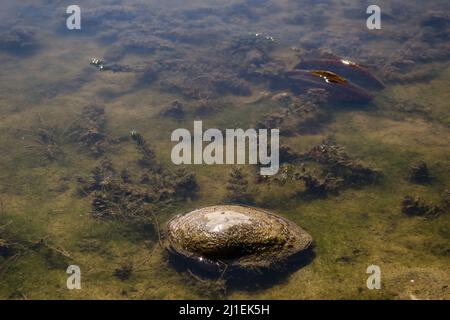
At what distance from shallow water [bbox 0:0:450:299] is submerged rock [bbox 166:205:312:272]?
0.34 meters

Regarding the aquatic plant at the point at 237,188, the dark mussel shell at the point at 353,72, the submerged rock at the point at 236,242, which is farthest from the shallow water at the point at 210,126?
the dark mussel shell at the point at 353,72

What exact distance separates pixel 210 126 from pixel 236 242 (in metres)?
6.16

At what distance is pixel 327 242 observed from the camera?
661 centimetres

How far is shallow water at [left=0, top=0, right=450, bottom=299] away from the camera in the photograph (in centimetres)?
608

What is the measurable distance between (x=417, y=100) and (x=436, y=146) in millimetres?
3225

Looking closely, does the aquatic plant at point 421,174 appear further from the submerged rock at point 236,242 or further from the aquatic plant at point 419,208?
the submerged rock at point 236,242

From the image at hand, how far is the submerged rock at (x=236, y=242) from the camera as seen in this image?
589 centimetres

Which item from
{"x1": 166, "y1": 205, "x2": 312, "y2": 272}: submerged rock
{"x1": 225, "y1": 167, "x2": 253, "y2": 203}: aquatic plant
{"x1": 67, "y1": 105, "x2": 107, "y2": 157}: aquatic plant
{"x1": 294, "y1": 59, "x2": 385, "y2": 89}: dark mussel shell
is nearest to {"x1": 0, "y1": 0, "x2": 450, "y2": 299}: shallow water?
{"x1": 67, "y1": 105, "x2": 107, "y2": 157}: aquatic plant

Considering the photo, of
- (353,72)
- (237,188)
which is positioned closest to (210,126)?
(237,188)

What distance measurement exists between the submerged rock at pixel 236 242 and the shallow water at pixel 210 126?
1.13ft

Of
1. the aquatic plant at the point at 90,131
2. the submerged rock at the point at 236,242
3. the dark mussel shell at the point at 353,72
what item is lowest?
the submerged rock at the point at 236,242

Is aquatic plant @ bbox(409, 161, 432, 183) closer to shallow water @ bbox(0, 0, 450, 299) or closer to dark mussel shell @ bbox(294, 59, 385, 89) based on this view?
shallow water @ bbox(0, 0, 450, 299)
